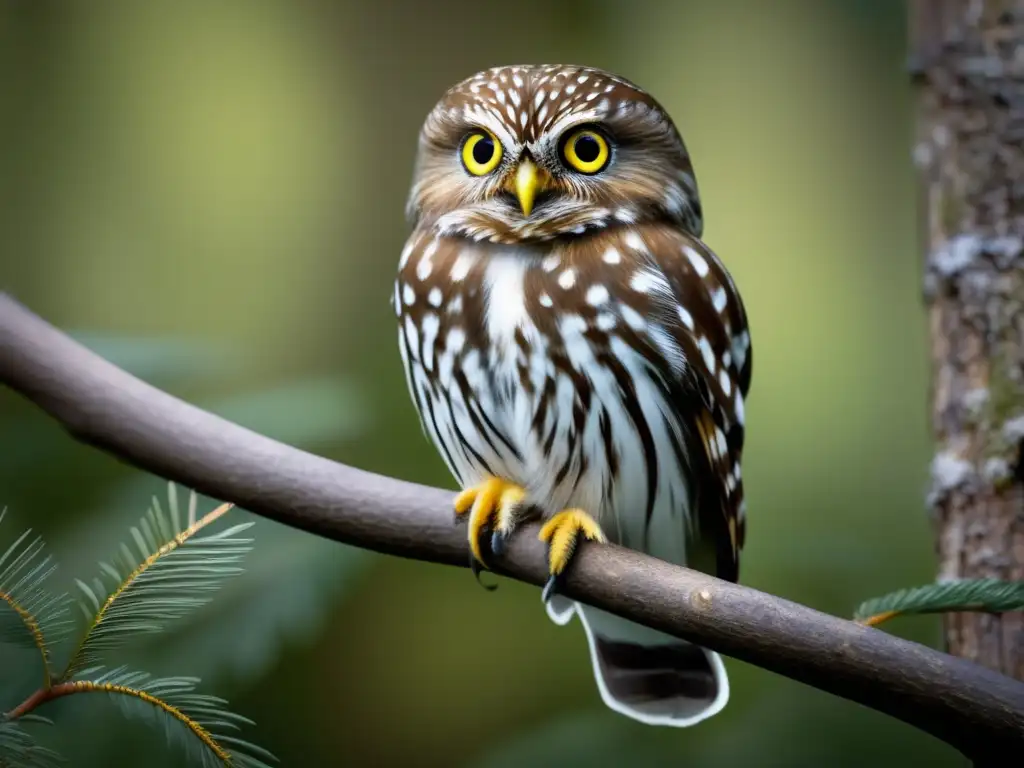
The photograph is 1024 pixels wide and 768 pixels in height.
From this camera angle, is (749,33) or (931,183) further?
(749,33)

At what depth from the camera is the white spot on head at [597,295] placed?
1217 millimetres

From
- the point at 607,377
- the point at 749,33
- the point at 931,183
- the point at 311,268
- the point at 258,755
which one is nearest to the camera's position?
the point at 258,755

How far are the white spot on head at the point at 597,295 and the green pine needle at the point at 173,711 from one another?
2.04 ft

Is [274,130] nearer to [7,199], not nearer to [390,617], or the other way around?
[7,199]

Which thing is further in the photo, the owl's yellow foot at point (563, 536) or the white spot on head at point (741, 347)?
the white spot on head at point (741, 347)

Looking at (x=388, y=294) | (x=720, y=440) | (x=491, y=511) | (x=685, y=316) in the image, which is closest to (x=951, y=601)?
(x=720, y=440)

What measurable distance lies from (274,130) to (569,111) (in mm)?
584

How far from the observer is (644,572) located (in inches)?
43.4

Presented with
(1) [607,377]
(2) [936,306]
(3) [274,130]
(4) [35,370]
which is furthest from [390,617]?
(2) [936,306]

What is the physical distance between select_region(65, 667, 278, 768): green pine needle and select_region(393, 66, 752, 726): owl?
34cm

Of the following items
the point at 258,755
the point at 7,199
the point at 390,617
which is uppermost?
the point at 7,199

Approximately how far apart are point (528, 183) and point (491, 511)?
0.42m

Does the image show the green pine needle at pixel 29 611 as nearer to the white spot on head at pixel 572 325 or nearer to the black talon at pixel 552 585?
the black talon at pixel 552 585

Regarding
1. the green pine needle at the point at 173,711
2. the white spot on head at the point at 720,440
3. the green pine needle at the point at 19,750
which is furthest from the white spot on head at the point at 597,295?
the green pine needle at the point at 19,750
